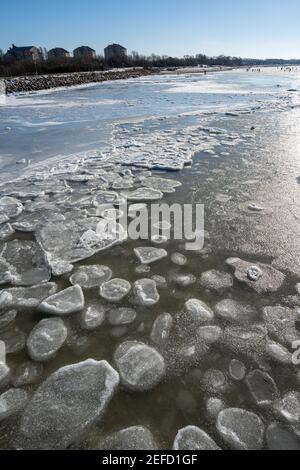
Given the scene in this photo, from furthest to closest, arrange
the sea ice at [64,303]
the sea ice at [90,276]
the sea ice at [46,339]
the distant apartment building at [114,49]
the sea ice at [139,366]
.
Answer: the distant apartment building at [114,49]
the sea ice at [90,276]
the sea ice at [64,303]
the sea ice at [46,339]
the sea ice at [139,366]

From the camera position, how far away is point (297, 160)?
16.2 ft

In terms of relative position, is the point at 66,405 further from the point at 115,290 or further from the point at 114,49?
the point at 114,49

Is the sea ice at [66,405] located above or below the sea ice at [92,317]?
below

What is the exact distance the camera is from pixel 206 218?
325 centimetres

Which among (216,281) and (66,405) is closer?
(66,405)

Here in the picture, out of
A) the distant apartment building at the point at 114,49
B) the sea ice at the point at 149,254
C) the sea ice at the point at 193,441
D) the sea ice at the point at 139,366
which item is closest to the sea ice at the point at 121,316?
the sea ice at the point at 139,366

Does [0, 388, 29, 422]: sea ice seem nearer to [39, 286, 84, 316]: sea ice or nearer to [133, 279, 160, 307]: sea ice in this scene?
[39, 286, 84, 316]: sea ice

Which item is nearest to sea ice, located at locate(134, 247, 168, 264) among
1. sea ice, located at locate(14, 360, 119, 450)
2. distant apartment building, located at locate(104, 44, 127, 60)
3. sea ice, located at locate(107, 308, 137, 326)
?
sea ice, located at locate(107, 308, 137, 326)

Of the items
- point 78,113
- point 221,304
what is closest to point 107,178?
point 221,304

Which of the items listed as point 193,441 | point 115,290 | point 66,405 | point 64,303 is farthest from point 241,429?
point 64,303

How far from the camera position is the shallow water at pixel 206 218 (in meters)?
1.50

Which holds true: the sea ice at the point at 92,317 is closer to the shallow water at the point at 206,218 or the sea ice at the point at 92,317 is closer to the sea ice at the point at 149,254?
the shallow water at the point at 206,218

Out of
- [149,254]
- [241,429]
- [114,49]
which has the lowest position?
[241,429]
